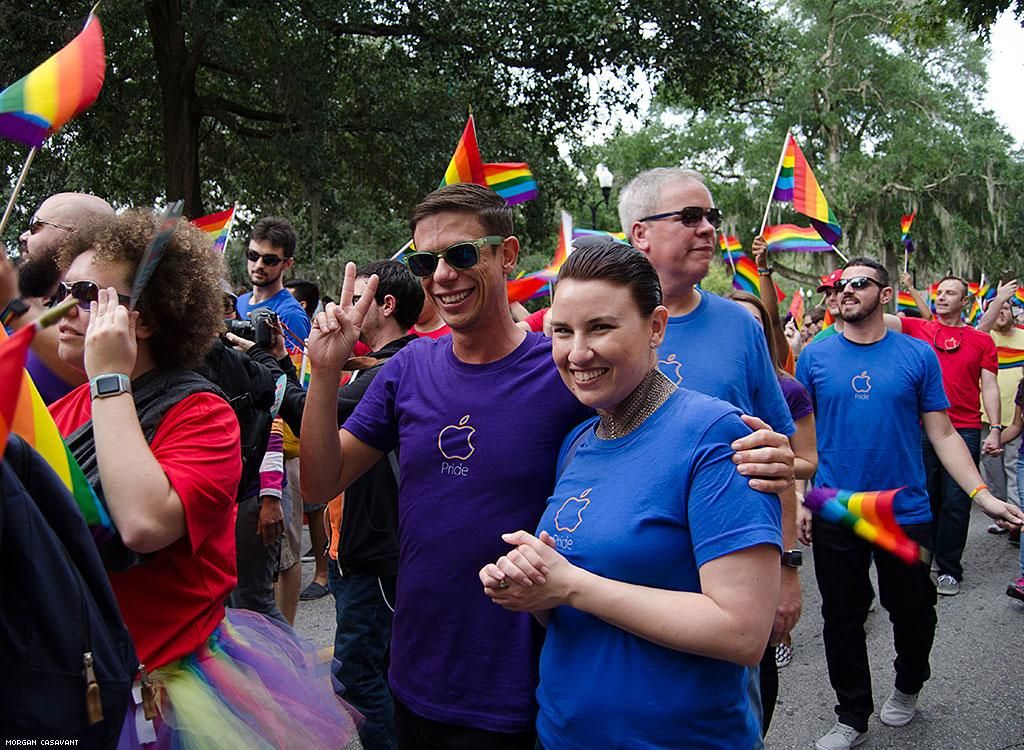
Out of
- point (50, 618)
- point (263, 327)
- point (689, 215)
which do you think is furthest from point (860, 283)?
point (50, 618)

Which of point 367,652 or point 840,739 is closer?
point 367,652

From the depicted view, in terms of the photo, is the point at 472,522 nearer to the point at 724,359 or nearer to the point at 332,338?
the point at 332,338

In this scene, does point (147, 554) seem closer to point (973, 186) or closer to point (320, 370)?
point (320, 370)

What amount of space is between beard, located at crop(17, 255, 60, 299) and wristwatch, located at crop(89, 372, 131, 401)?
3.78 ft

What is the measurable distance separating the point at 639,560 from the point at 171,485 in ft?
3.51

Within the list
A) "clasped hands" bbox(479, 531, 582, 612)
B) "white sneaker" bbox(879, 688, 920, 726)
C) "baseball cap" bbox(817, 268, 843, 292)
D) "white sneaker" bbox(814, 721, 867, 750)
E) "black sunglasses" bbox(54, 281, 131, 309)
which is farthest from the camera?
"baseball cap" bbox(817, 268, 843, 292)

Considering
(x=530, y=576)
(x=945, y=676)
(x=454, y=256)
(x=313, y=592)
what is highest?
(x=454, y=256)

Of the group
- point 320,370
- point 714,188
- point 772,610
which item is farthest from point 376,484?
point 714,188

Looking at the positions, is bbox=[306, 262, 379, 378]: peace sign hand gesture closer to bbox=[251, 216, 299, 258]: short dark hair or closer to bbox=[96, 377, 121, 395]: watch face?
bbox=[96, 377, 121, 395]: watch face

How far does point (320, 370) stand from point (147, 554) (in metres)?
0.69

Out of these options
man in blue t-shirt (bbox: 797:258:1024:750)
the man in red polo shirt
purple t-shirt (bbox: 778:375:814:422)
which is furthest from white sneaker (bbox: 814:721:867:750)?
the man in red polo shirt

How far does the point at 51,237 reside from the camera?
3.25 meters

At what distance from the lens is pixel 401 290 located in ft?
13.2

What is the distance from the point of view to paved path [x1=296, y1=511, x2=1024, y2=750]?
14.4ft
